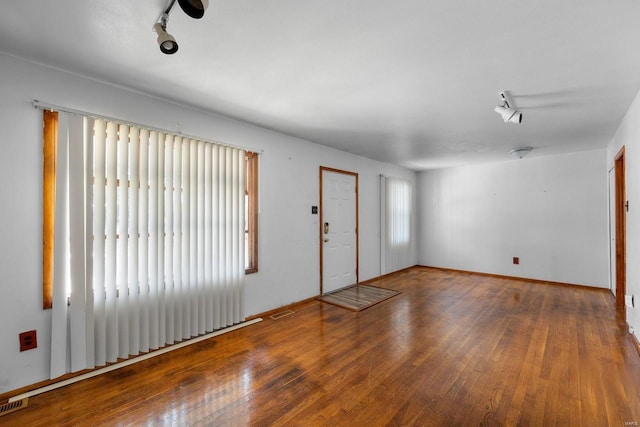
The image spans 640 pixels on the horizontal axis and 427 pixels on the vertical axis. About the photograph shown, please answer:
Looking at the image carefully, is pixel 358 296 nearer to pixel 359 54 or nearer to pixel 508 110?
pixel 508 110

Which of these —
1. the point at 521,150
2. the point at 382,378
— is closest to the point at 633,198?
the point at 521,150

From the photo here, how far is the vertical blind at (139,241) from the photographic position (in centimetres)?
227

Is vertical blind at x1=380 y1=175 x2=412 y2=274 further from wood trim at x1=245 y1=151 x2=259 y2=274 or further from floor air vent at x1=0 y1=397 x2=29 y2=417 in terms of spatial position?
floor air vent at x1=0 y1=397 x2=29 y2=417

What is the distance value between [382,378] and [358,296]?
227cm

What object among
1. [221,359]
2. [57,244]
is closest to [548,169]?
[221,359]

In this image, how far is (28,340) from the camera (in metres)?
2.12

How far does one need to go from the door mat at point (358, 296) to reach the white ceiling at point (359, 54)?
2552 millimetres

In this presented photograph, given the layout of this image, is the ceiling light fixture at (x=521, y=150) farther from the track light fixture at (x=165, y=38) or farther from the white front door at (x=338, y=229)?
the track light fixture at (x=165, y=38)

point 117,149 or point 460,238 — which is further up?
point 117,149

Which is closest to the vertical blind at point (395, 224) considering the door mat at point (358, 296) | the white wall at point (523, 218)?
the white wall at point (523, 218)

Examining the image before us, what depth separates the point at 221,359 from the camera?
261 cm

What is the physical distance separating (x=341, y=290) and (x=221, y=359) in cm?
260

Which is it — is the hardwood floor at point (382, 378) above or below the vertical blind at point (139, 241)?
below

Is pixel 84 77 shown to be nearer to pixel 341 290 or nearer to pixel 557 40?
pixel 557 40
